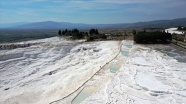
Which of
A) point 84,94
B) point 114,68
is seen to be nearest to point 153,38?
point 114,68

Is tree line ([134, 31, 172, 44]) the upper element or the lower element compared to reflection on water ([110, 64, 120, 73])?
upper

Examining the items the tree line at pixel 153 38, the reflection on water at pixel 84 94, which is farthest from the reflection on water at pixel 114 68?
the tree line at pixel 153 38

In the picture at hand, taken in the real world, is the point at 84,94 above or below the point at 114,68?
below

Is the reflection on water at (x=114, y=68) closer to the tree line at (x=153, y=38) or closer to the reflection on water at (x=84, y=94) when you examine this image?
the reflection on water at (x=84, y=94)

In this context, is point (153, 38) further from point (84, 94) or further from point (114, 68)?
point (84, 94)

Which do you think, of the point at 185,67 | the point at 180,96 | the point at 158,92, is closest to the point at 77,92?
the point at 158,92

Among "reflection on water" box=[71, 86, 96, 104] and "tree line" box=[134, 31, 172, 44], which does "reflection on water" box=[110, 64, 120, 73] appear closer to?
"reflection on water" box=[71, 86, 96, 104]

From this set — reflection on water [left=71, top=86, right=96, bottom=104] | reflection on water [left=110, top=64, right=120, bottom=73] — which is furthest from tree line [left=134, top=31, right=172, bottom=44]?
reflection on water [left=71, top=86, right=96, bottom=104]

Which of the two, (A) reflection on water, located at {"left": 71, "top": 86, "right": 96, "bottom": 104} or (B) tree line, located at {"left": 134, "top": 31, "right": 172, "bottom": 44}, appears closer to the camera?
(A) reflection on water, located at {"left": 71, "top": 86, "right": 96, "bottom": 104}

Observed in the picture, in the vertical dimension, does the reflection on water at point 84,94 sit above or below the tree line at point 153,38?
below

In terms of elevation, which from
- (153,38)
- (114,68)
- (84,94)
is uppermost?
(153,38)

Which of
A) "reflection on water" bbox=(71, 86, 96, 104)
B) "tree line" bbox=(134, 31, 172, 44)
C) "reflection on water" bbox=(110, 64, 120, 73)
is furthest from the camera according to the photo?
"tree line" bbox=(134, 31, 172, 44)

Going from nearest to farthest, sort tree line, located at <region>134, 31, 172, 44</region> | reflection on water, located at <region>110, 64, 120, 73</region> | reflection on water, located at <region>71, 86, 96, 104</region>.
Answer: reflection on water, located at <region>71, 86, 96, 104</region>, reflection on water, located at <region>110, 64, 120, 73</region>, tree line, located at <region>134, 31, 172, 44</region>
